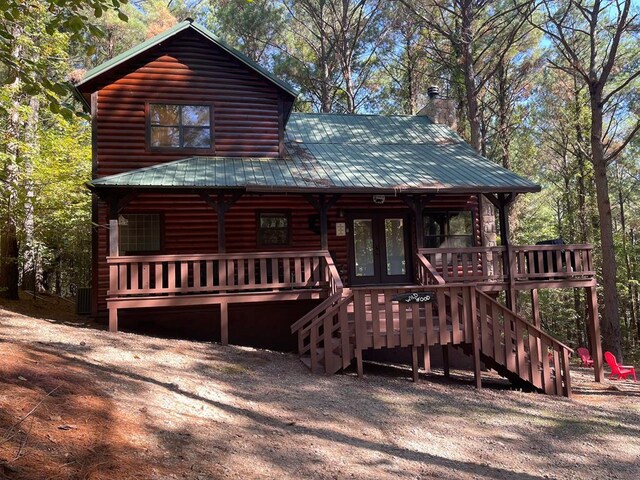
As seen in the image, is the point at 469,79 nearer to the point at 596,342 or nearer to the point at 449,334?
the point at 596,342

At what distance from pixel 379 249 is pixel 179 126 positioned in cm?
625

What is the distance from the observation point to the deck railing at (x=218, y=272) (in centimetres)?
885

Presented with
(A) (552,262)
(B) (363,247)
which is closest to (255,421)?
(B) (363,247)

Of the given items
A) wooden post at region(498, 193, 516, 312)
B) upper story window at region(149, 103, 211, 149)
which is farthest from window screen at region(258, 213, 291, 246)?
wooden post at region(498, 193, 516, 312)

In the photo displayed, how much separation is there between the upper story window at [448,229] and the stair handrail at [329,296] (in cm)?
424

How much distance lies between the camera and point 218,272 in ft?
31.4

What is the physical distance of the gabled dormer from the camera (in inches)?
430

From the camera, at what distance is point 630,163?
27.9 meters

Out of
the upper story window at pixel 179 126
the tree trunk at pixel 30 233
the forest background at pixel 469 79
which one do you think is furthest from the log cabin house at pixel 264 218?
the forest background at pixel 469 79

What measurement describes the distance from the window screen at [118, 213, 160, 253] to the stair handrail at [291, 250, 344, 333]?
15.1 ft

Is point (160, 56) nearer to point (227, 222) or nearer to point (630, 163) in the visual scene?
point (227, 222)

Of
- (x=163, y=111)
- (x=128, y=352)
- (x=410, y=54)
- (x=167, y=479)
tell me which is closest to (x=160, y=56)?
(x=163, y=111)

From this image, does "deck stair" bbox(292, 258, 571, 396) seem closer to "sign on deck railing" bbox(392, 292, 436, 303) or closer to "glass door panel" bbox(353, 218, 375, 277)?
"sign on deck railing" bbox(392, 292, 436, 303)

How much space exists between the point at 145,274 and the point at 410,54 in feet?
72.4
